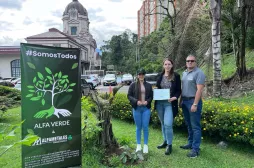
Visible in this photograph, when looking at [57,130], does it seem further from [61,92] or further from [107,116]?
[107,116]

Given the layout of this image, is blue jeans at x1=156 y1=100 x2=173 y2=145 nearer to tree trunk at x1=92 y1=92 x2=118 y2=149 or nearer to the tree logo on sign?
tree trunk at x1=92 y1=92 x2=118 y2=149

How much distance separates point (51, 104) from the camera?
3.37 meters

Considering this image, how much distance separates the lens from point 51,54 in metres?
3.33

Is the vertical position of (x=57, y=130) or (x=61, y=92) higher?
(x=61, y=92)

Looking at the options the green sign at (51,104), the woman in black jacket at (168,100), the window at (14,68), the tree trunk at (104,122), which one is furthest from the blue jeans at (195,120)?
the window at (14,68)

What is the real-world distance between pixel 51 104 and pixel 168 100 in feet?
6.35

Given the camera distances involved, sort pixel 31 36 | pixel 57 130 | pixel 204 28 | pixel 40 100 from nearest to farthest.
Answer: pixel 40 100, pixel 57 130, pixel 204 28, pixel 31 36

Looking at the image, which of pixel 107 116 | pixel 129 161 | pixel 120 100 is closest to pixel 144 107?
pixel 107 116

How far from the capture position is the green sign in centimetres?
315

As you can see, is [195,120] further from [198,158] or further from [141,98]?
[141,98]

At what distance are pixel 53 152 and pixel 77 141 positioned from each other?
15.8 inches

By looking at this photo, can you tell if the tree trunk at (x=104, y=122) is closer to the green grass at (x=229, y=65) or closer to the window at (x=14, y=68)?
the green grass at (x=229, y=65)

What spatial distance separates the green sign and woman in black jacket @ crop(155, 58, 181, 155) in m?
1.48

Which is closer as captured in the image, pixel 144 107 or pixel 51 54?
pixel 51 54
